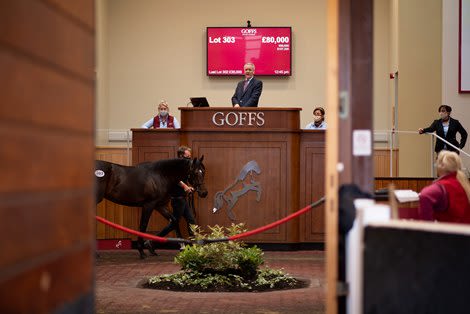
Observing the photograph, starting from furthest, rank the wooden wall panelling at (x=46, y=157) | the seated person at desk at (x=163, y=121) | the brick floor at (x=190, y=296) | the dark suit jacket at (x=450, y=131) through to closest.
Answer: the dark suit jacket at (x=450, y=131) < the seated person at desk at (x=163, y=121) < the brick floor at (x=190, y=296) < the wooden wall panelling at (x=46, y=157)

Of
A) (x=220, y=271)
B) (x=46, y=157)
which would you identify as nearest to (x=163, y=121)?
(x=220, y=271)

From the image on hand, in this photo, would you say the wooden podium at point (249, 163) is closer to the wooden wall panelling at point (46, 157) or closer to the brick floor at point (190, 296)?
the brick floor at point (190, 296)

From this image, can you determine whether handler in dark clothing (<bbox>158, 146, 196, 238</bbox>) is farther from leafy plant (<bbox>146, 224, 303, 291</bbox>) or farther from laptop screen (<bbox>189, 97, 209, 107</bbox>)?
leafy plant (<bbox>146, 224, 303, 291</bbox>)

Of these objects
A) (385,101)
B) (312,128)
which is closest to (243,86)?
(312,128)

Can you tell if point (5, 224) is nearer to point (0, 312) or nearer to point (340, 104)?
point (0, 312)

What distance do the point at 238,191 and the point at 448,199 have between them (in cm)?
702

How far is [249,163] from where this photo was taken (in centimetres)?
1423

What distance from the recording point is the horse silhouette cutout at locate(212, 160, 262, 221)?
14.2 metres

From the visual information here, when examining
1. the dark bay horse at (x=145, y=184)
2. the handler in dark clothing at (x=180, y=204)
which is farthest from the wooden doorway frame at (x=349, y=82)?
the handler in dark clothing at (x=180, y=204)

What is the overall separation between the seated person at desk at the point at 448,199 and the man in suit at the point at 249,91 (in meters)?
7.45

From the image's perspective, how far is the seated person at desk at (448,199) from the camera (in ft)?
23.9

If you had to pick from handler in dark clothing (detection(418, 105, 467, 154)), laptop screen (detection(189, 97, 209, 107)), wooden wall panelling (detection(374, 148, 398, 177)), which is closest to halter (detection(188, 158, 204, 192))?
laptop screen (detection(189, 97, 209, 107))

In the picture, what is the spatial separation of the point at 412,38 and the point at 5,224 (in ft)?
56.9

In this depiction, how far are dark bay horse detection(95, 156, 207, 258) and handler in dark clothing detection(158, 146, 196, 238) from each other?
0.08m
